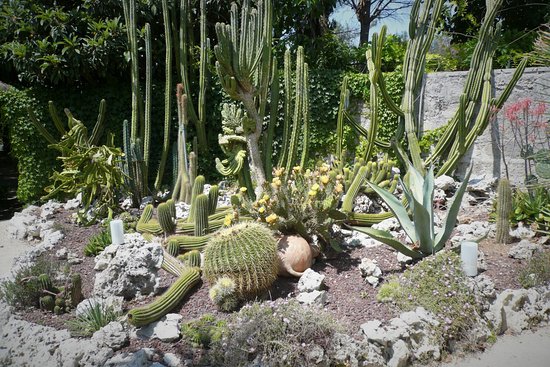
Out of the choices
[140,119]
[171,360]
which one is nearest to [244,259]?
[171,360]

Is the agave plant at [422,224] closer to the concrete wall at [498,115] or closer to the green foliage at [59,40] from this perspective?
the concrete wall at [498,115]

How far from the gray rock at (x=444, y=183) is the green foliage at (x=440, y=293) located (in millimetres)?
2566

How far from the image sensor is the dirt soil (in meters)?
3.39

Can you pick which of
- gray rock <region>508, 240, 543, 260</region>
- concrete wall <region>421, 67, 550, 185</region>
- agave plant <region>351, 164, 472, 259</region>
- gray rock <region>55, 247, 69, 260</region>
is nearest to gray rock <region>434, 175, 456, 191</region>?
concrete wall <region>421, 67, 550, 185</region>

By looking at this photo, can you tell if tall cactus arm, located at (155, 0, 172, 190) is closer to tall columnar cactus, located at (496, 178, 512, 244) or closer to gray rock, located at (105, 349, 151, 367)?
gray rock, located at (105, 349, 151, 367)

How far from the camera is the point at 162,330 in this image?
3236mm

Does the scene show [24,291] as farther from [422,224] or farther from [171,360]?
[422,224]

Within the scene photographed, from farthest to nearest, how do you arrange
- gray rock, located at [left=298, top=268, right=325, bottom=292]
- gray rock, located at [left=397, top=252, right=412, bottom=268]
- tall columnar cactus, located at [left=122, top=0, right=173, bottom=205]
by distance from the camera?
tall columnar cactus, located at [left=122, top=0, right=173, bottom=205] → gray rock, located at [left=397, top=252, right=412, bottom=268] → gray rock, located at [left=298, top=268, right=325, bottom=292]

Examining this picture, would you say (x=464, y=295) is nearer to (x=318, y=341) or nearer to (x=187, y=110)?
(x=318, y=341)

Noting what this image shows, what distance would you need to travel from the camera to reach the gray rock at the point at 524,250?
4219 millimetres

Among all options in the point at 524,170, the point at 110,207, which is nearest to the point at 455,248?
the point at 524,170

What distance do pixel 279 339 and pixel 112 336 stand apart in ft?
3.95

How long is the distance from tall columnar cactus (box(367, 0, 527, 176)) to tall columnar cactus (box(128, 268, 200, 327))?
377cm

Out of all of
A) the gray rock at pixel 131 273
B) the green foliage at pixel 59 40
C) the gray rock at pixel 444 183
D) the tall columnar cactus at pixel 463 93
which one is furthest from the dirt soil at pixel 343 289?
the green foliage at pixel 59 40
